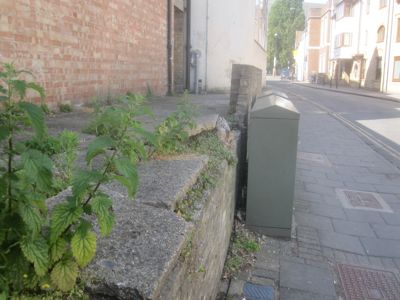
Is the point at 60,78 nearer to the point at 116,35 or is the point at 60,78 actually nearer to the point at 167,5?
the point at 116,35

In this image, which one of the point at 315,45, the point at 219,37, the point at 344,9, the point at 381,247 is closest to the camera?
the point at 381,247

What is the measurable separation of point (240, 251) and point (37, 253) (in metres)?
3.25

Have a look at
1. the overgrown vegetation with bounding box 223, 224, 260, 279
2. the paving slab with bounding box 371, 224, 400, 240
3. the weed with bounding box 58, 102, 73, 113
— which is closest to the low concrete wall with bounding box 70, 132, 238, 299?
the overgrown vegetation with bounding box 223, 224, 260, 279

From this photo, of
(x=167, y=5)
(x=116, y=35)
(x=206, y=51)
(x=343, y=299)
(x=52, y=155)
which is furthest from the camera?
(x=206, y=51)

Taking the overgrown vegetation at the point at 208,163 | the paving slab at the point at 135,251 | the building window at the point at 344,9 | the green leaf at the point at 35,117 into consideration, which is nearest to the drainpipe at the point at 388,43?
the building window at the point at 344,9

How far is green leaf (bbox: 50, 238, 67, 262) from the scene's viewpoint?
1679mm

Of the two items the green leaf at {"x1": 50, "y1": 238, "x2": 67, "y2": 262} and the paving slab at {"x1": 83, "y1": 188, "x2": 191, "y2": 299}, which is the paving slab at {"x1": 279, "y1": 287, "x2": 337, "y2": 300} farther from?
the green leaf at {"x1": 50, "y1": 238, "x2": 67, "y2": 262}

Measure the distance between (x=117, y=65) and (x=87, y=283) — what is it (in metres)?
7.16

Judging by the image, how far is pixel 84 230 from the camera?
1694mm

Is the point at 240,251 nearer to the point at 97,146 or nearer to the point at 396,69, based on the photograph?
the point at 97,146

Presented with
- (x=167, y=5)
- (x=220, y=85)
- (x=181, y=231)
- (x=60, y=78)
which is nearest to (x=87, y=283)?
(x=181, y=231)

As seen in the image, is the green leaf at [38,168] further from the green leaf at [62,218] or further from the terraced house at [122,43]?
the terraced house at [122,43]

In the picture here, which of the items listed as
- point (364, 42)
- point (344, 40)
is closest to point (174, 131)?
point (364, 42)

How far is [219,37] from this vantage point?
52.2 feet
